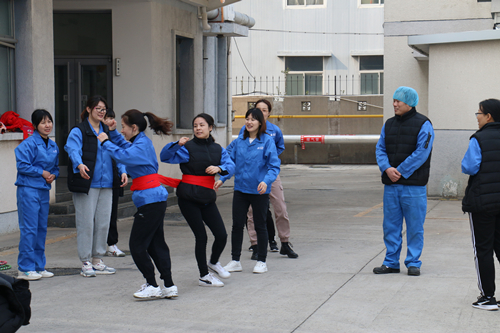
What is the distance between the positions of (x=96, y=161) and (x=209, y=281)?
5.80 ft

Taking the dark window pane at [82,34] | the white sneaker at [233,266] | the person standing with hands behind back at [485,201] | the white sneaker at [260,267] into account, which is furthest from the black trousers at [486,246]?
the dark window pane at [82,34]

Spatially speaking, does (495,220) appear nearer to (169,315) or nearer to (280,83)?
(169,315)

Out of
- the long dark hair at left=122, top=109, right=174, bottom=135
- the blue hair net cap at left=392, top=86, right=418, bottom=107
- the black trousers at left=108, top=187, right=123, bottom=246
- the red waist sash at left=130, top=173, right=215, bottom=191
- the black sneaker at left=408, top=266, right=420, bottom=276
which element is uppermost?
the blue hair net cap at left=392, top=86, right=418, bottom=107

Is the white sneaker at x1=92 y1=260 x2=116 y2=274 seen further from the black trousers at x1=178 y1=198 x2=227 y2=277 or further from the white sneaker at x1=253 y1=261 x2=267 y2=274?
the white sneaker at x1=253 y1=261 x2=267 y2=274

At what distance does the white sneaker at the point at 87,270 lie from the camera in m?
6.52

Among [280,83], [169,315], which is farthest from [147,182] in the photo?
[280,83]

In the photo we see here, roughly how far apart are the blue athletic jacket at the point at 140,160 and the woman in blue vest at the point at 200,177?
1.02 feet

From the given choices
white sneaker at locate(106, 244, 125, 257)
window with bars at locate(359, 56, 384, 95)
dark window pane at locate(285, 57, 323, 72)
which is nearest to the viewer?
white sneaker at locate(106, 244, 125, 257)

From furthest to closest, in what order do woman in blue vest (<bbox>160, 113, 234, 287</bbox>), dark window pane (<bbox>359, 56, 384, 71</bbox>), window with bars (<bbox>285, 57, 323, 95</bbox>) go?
window with bars (<bbox>285, 57, 323, 95</bbox>) < dark window pane (<bbox>359, 56, 384, 71</bbox>) < woman in blue vest (<bbox>160, 113, 234, 287</bbox>)

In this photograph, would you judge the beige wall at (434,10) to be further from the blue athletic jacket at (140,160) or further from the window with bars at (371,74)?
the window with bars at (371,74)

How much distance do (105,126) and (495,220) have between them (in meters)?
3.97

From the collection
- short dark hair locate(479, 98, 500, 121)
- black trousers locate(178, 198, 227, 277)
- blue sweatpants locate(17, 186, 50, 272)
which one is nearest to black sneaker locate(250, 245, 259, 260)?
black trousers locate(178, 198, 227, 277)

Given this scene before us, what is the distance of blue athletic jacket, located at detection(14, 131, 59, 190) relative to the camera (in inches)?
255

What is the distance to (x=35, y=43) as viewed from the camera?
9.51 metres
